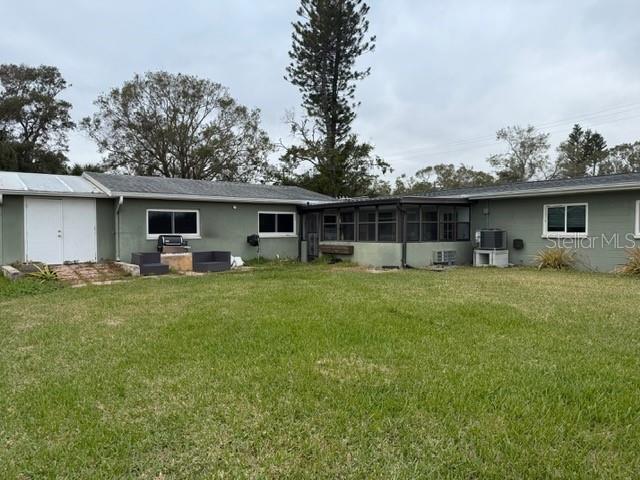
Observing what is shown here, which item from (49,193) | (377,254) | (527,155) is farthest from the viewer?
(527,155)

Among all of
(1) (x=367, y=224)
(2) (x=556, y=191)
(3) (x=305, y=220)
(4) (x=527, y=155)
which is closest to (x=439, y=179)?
(4) (x=527, y=155)

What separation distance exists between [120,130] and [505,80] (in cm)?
2177

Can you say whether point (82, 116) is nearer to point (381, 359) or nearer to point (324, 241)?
point (324, 241)

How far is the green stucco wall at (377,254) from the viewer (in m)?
12.5

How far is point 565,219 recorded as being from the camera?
12047 millimetres

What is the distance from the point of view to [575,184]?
1198 cm

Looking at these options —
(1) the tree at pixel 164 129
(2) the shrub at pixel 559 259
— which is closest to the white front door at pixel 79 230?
(2) the shrub at pixel 559 259

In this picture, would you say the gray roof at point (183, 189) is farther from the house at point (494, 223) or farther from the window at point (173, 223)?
the house at point (494, 223)

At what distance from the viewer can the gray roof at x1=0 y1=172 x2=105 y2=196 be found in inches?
429

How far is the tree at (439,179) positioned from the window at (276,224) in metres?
25.9

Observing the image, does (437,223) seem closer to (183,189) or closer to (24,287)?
(183,189)

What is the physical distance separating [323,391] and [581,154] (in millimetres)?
42036

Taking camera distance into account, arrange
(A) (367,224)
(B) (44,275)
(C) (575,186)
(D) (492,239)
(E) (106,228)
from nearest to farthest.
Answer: (B) (44,275) < (C) (575,186) < (E) (106,228) < (D) (492,239) < (A) (367,224)

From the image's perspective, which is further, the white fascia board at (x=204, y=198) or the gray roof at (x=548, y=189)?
the white fascia board at (x=204, y=198)
